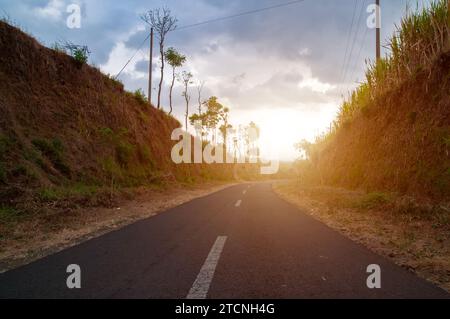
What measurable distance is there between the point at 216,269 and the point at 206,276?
32 centimetres

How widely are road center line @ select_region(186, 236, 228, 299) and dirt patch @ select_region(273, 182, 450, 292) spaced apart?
2.86 meters

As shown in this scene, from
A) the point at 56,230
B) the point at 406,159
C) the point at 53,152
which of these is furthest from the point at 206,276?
the point at 53,152

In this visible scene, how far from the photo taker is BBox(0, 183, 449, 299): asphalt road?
134 inches

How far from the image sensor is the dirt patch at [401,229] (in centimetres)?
451

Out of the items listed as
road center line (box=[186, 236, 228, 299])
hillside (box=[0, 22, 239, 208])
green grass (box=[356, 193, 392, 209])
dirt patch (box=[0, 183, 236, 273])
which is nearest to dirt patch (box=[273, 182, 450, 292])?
green grass (box=[356, 193, 392, 209])

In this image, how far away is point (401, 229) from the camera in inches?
274

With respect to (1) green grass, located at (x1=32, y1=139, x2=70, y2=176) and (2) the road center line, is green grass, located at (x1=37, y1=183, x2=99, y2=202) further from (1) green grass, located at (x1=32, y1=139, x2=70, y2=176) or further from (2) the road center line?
(2) the road center line

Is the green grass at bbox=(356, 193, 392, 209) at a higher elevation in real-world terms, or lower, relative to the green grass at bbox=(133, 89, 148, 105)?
lower

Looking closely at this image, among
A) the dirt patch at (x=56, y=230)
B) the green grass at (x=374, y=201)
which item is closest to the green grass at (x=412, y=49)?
the green grass at (x=374, y=201)

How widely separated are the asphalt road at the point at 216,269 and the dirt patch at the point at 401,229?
1.30 feet

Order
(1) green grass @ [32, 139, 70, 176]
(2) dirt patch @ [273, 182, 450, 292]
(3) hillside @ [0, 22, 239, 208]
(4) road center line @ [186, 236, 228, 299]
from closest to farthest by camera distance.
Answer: (4) road center line @ [186, 236, 228, 299], (2) dirt patch @ [273, 182, 450, 292], (3) hillside @ [0, 22, 239, 208], (1) green grass @ [32, 139, 70, 176]

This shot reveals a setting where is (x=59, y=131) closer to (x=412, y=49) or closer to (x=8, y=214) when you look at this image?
(x=8, y=214)
